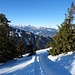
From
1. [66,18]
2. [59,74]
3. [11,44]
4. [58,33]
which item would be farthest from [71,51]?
[59,74]

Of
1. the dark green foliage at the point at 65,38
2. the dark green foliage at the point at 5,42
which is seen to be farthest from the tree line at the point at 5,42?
the dark green foliage at the point at 65,38

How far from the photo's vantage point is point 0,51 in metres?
34.5

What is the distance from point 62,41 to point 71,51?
8.39 feet

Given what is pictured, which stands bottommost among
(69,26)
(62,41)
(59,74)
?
(59,74)

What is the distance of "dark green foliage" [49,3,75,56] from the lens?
31.3m

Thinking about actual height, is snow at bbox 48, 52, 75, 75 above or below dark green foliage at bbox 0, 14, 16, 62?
below

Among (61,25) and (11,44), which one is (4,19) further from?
(61,25)

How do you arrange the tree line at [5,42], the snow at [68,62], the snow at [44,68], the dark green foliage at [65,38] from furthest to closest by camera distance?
the tree line at [5,42] → the dark green foliage at [65,38] → the snow at [68,62] → the snow at [44,68]

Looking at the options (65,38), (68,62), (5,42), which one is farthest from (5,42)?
(68,62)

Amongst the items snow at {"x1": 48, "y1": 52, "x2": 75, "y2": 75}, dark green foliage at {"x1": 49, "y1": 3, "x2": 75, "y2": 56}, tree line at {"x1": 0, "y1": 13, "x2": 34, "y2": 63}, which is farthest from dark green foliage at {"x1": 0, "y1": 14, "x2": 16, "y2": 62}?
snow at {"x1": 48, "y1": 52, "x2": 75, "y2": 75}

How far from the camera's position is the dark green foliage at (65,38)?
3131 cm

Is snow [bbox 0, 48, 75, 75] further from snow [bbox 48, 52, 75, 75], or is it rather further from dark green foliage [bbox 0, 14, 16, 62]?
dark green foliage [bbox 0, 14, 16, 62]

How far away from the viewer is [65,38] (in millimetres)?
31812

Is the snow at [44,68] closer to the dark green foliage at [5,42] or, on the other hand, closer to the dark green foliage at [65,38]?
the dark green foliage at [65,38]
